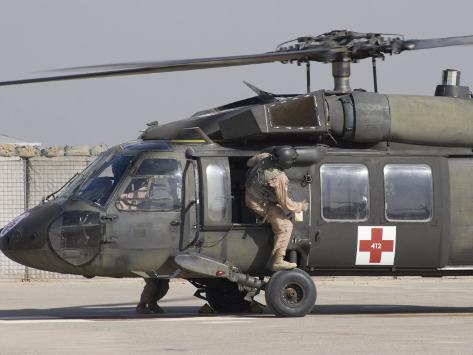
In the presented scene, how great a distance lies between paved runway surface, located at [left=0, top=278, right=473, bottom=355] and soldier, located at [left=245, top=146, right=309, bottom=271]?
95 cm

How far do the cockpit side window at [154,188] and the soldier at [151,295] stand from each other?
1615mm

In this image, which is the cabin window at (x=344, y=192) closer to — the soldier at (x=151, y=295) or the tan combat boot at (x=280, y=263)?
the tan combat boot at (x=280, y=263)

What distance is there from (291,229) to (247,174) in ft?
2.95

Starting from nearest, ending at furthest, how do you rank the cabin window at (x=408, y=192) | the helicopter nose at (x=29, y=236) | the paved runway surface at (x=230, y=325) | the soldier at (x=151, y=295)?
the paved runway surface at (x=230, y=325) < the helicopter nose at (x=29, y=236) < the cabin window at (x=408, y=192) < the soldier at (x=151, y=295)

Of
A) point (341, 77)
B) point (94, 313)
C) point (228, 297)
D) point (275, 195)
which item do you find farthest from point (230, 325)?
point (341, 77)

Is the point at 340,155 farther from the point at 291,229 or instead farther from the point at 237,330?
the point at 237,330

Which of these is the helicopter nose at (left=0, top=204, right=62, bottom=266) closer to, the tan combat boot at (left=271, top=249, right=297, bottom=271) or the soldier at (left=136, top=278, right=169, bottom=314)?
the soldier at (left=136, top=278, right=169, bottom=314)

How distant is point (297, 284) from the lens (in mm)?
14828

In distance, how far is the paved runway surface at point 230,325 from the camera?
11.2m

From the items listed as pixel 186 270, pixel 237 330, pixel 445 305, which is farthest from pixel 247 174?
pixel 445 305

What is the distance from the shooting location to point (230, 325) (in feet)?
44.6

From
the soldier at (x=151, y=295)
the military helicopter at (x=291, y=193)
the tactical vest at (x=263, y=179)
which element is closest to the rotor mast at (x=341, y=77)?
the military helicopter at (x=291, y=193)

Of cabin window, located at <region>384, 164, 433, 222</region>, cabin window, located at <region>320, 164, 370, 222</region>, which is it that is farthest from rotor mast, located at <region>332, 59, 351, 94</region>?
cabin window, located at <region>384, 164, 433, 222</region>

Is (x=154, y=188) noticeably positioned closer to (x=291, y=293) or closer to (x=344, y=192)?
(x=291, y=293)
